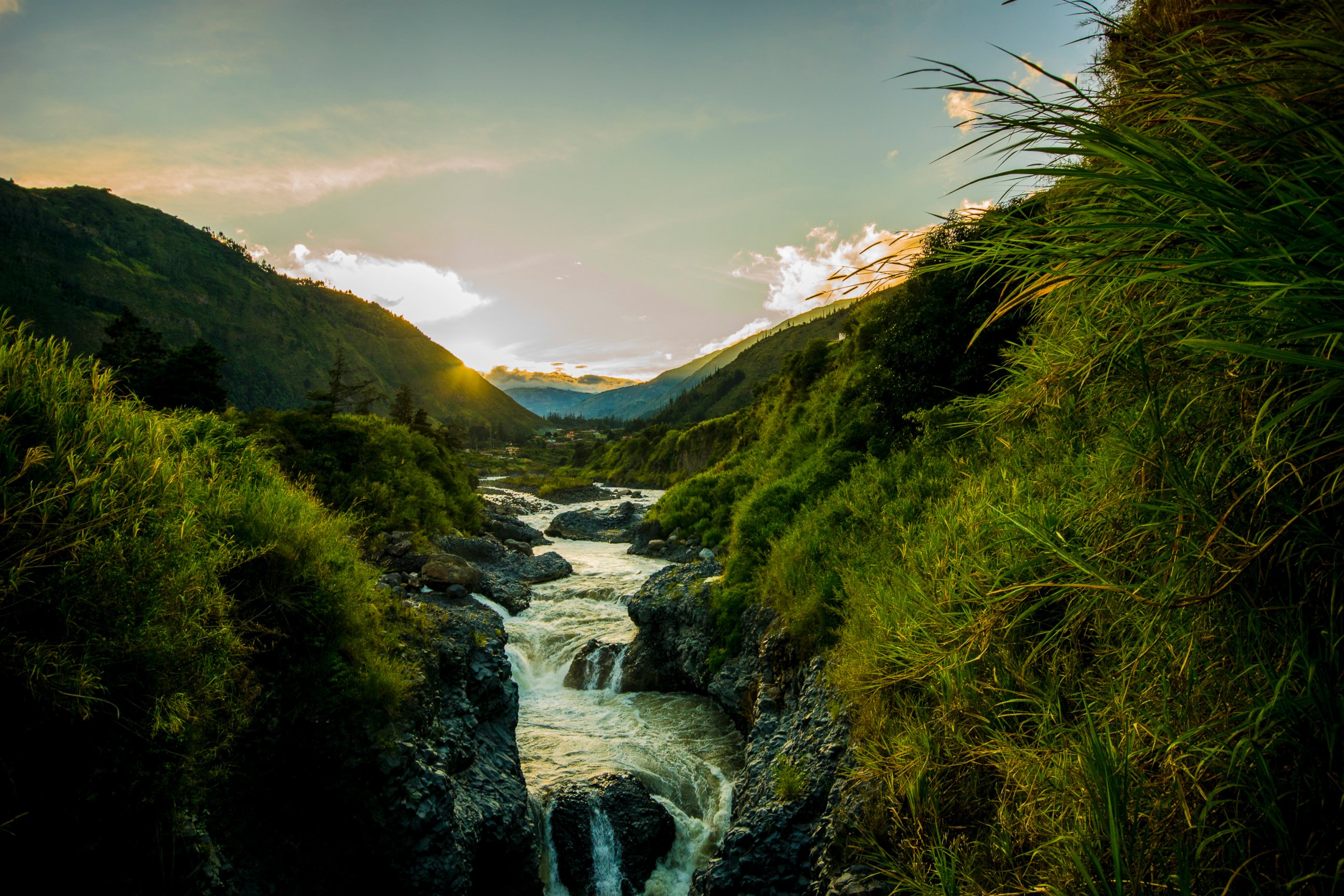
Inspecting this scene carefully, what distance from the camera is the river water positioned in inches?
320

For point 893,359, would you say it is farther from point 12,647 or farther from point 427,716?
point 12,647

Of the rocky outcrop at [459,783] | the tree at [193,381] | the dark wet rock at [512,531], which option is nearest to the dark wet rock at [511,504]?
the dark wet rock at [512,531]

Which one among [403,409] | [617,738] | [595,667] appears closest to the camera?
[617,738]

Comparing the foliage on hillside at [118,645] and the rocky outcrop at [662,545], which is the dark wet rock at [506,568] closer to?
the rocky outcrop at [662,545]

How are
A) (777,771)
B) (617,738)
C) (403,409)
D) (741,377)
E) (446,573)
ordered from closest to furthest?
(777,771), (617,738), (446,573), (403,409), (741,377)

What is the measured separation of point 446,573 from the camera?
14.8 metres

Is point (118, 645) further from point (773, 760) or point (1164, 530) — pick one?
point (773, 760)

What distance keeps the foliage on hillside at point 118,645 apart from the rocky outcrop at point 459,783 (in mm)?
750

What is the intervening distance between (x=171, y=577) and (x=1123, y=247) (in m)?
6.32

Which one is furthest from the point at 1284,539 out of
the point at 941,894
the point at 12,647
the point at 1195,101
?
the point at 12,647

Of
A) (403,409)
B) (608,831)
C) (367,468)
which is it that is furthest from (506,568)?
(403,409)

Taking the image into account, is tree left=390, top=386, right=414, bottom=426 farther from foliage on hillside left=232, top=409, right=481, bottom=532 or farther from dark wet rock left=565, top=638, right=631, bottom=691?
dark wet rock left=565, top=638, right=631, bottom=691

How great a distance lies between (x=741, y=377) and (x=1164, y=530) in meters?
154

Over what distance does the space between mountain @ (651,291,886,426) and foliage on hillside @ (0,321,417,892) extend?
119m
